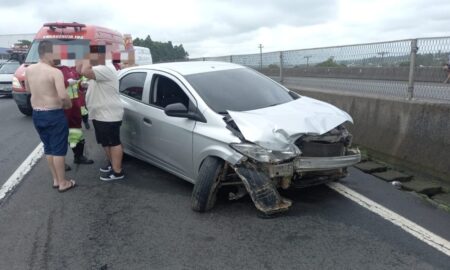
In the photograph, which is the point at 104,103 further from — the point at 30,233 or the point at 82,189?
the point at 30,233

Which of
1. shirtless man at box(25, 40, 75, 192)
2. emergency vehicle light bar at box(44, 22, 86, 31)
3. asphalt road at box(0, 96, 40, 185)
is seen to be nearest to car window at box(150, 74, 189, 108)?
shirtless man at box(25, 40, 75, 192)

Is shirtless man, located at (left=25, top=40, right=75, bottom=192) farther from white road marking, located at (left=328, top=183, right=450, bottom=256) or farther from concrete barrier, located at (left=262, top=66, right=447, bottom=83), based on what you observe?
concrete barrier, located at (left=262, top=66, right=447, bottom=83)

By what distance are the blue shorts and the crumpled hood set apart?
7.46 feet

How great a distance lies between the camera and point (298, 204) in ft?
14.9

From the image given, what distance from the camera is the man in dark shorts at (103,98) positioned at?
16.9 ft

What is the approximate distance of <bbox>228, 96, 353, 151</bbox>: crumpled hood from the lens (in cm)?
404

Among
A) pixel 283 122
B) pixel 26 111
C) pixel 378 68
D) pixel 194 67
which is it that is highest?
pixel 194 67

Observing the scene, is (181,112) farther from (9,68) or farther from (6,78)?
(9,68)

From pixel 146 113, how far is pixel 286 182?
2.21m

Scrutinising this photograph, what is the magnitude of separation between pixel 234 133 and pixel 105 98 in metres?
2.01

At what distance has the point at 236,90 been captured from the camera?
5121 mm

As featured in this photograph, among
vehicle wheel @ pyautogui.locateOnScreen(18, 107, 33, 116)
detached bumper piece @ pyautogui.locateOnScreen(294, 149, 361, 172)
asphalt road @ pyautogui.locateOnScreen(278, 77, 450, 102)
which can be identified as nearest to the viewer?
detached bumper piece @ pyautogui.locateOnScreen(294, 149, 361, 172)

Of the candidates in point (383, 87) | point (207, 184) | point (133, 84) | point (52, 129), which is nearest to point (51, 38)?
point (133, 84)

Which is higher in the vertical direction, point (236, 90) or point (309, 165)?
point (236, 90)
